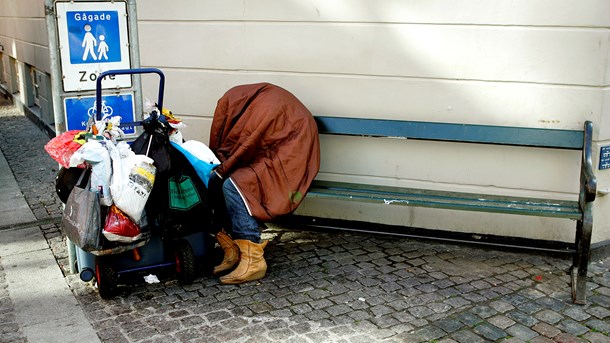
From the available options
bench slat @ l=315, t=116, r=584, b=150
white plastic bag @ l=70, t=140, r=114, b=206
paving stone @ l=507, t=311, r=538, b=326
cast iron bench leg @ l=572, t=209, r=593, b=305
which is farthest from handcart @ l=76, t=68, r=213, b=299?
cast iron bench leg @ l=572, t=209, r=593, b=305

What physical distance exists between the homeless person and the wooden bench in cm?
43

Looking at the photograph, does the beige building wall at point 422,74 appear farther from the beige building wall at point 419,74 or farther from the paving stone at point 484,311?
the paving stone at point 484,311

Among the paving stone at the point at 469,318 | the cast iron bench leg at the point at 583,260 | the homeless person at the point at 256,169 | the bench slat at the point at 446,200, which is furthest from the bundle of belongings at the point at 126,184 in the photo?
the cast iron bench leg at the point at 583,260

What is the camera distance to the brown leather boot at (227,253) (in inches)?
197

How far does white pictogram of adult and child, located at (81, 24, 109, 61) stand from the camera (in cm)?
470

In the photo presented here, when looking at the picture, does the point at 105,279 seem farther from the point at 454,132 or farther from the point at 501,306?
the point at 454,132

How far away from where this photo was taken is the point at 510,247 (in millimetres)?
5422

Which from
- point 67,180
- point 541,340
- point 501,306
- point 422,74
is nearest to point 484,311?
point 501,306

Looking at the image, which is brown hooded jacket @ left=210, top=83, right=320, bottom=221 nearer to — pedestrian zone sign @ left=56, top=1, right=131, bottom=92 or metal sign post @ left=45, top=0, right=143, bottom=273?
metal sign post @ left=45, top=0, right=143, bottom=273

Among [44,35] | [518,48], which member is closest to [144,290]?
[518,48]

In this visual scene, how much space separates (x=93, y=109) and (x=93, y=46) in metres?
0.44

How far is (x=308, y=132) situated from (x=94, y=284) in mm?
1871

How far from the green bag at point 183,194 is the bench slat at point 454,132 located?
58.0 inches

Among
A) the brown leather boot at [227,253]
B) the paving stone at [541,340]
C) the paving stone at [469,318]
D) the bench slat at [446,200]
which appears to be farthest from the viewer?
the brown leather boot at [227,253]
